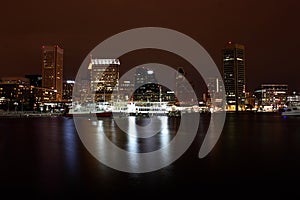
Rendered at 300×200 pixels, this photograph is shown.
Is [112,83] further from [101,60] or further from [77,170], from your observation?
[77,170]

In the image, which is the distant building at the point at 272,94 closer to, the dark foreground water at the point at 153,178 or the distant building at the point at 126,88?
the distant building at the point at 126,88

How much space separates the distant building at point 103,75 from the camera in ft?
514

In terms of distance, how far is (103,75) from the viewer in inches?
6437

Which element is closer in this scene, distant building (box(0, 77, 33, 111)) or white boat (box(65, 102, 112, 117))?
white boat (box(65, 102, 112, 117))

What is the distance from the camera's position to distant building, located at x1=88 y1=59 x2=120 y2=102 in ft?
514

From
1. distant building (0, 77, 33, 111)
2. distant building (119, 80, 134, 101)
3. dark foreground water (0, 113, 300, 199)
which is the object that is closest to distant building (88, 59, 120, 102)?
distant building (119, 80, 134, 101)

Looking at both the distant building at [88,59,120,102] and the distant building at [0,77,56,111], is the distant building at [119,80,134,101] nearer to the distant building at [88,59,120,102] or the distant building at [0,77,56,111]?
the distant building at [88,59,120,102]

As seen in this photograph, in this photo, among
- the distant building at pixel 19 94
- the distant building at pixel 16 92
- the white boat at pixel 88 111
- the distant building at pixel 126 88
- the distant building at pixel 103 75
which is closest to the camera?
the white boat at pixel 88 111

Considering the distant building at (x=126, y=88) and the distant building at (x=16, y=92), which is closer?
the distant building at (x=16, y=92)

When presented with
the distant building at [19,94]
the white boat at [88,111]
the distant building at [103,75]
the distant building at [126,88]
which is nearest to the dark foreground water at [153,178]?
the white boat at [88,111]

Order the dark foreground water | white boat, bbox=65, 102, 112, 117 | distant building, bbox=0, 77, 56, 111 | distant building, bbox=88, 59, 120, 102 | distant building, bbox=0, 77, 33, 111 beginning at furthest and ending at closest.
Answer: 1. distant building, bbox=88, 59, 120, 102
2. distant building, bbox=0, 77, 33, 111
3. distant building, bbox=0, 77, 56, 111
4. white boat, bbox=65, 102, 112, 117
5. the dark foreground water

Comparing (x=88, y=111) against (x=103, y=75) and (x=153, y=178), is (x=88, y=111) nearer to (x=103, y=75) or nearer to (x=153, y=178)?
(x=103, y=75)

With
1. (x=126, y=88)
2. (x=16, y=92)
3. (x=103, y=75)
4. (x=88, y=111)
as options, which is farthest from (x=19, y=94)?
(x=88, y=111)

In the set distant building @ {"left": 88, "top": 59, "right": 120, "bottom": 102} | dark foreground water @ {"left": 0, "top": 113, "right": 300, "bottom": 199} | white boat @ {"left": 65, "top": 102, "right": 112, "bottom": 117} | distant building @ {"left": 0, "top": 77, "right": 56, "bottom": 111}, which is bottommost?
dark foreground water @ {"left": 0, "top": 113, "right": 300, "bottom": 199}
